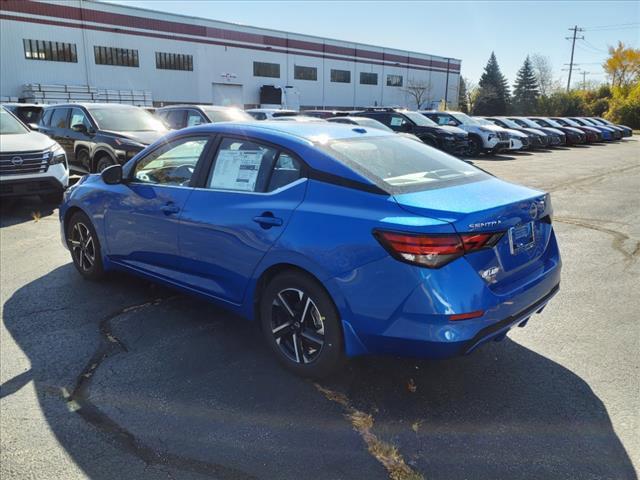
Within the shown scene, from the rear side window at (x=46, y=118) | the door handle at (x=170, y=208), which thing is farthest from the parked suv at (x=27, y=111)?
the door handle at (x=170, y=208)

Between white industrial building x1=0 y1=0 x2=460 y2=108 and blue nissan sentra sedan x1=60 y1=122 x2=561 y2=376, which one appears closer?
blue nissan sentra sedan x1=60 y1=122 x2=561 y2=376

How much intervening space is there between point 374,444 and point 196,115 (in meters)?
10.7

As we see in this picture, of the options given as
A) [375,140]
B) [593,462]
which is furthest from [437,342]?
[375,140]

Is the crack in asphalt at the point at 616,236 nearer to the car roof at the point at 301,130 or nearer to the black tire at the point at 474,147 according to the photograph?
the car roof at the point at 301,130

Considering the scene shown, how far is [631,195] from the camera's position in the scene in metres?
10.6

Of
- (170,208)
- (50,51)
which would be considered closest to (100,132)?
(170,208)

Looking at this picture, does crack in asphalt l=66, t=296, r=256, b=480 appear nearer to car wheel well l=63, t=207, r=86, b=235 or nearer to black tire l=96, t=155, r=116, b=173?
car wheel well l=63, t=207, r=86, b=235

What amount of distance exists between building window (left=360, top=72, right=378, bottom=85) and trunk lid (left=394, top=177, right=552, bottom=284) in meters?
57.0

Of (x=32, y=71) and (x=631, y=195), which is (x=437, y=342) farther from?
(x=32, y=71)

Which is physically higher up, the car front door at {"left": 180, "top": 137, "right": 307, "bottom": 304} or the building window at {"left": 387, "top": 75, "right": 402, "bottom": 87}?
the building window at {"left": 387, "top": 75, "right": 402, "bottom": 87}

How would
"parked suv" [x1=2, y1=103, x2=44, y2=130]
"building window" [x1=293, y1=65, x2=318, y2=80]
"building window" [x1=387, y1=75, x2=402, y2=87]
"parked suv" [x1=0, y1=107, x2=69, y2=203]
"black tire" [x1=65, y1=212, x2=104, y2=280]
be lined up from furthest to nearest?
1. "building window" [x1=387, y1=75, x2=402, y2=87]
2. "building window" [x1=293, y1=65, x2=318, y2=80]
3. "parked suv" [x1=2, y1=103, x2=44, y2=130]
4. "parked suv" [x1=0, y1=107, x2=69, y2=203]
5. "black tire" [x1=65, y1=212, x2=104, y2=280]

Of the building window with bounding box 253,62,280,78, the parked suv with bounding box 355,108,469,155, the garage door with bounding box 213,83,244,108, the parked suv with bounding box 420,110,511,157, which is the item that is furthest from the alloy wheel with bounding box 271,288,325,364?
the building window with bounding box 253,62,280,78

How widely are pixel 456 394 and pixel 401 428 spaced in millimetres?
514

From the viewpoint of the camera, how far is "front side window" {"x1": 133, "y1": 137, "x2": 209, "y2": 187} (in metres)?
4.05
